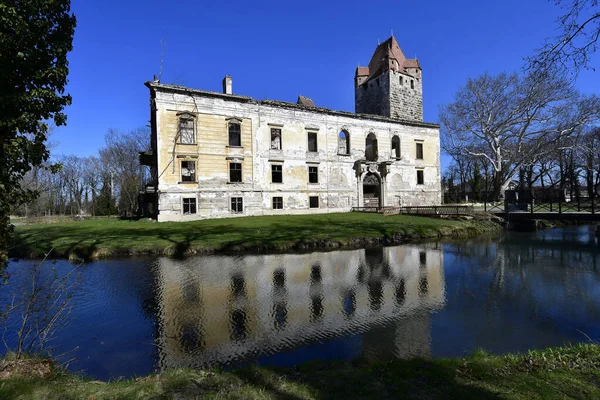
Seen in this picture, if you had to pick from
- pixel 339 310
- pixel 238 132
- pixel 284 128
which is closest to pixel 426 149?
pixel 284 128

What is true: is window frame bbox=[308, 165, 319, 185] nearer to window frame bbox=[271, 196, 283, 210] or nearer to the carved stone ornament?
window frame bbox=[271, 196, 283, 210]

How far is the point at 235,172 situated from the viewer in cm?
2761

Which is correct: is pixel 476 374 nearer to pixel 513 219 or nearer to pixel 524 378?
pixel 524 378

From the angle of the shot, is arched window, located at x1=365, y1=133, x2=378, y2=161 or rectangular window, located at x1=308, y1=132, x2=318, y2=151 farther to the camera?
arched window, located at x1=365, y1=133, x2=378, y2=161

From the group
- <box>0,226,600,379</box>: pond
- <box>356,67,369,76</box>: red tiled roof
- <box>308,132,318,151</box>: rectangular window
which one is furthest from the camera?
<box>356,67,369,76</box>: red tiled roof

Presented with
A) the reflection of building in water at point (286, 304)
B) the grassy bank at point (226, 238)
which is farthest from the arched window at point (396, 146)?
the reflection of building in water at point (286, 304)

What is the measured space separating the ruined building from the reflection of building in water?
14063 millimetres

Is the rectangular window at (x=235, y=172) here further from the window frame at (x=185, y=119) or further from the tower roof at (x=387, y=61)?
the tower roof at (x=387, y=61)

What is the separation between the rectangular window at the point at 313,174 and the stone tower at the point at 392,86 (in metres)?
14.4

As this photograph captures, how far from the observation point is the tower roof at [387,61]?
39.8 meters

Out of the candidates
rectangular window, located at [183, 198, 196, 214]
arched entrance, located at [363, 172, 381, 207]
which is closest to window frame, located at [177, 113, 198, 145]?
rectangular window, located at [183, 198, 196, 214]

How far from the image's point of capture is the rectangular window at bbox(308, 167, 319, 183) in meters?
31.0

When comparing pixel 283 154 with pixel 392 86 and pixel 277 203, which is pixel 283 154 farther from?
pixel 392 86

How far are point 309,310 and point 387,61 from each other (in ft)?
132
